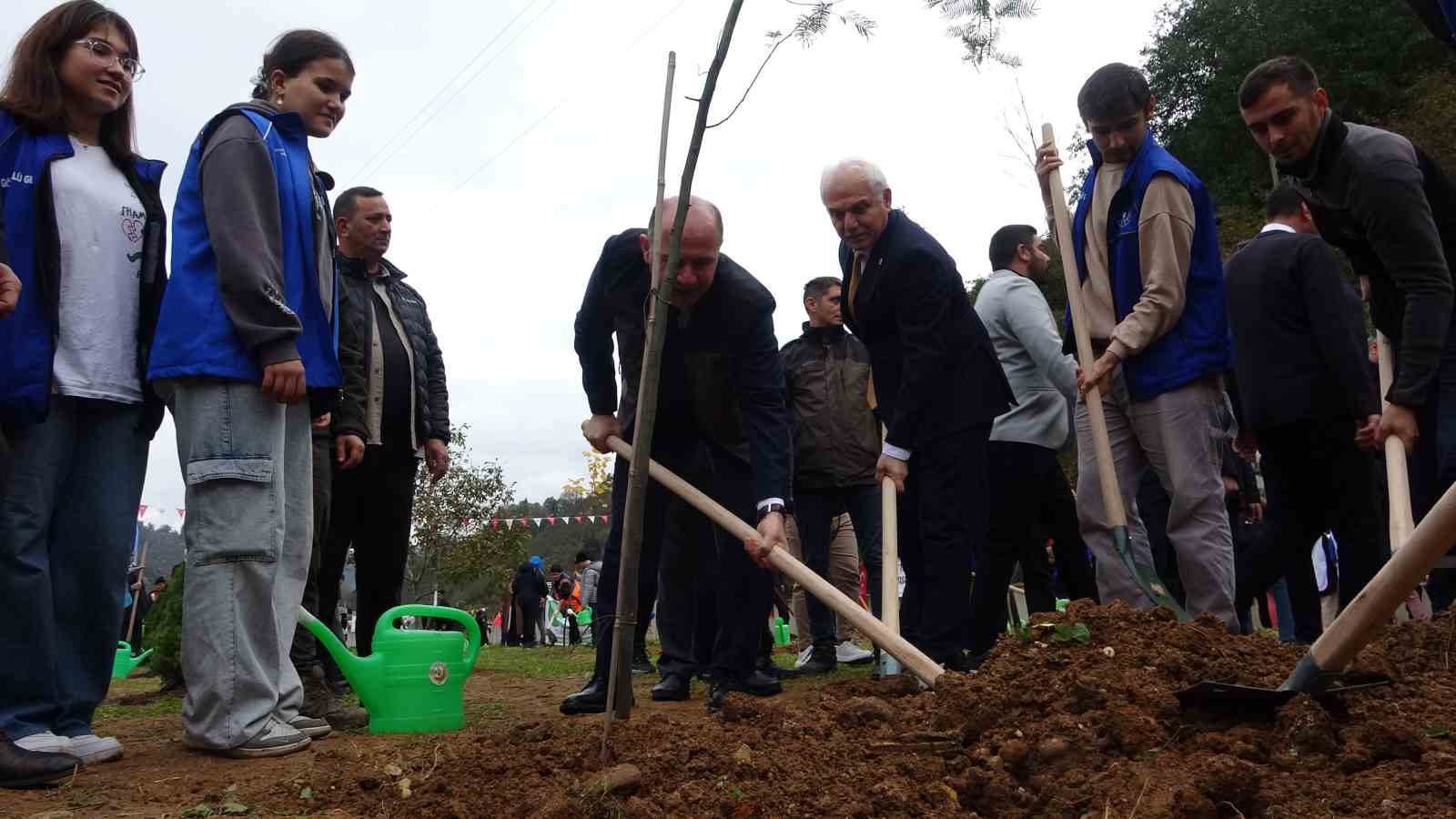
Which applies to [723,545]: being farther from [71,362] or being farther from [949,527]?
[71,362]

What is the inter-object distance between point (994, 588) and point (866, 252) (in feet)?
5.28

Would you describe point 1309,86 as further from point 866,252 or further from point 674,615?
point 674,615

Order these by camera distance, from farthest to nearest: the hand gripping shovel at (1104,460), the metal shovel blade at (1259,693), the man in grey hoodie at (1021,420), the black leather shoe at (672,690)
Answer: the man in grey hoodie at (1021,420) → the black leather shoe at (672,690) → the hand gripping shovel at (1104,460) → the metal shovel blade at (1259,693)

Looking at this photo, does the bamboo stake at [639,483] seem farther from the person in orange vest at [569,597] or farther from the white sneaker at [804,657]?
the person in orange vest at [569,597]

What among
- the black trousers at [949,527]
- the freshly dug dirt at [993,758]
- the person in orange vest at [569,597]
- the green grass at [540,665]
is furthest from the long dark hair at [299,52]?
the person in orange vest at [569,597]

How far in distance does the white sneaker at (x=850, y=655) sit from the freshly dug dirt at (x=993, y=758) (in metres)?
3.69

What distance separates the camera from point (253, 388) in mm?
3475

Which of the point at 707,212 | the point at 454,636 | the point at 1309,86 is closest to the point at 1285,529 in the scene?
the point at 1309,86

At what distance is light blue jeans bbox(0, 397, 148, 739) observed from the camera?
3.18m

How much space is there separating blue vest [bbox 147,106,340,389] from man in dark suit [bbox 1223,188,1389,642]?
325cm

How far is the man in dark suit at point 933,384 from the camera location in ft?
14.4

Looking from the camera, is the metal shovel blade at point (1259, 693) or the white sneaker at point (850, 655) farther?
the white sneaker at point (850, 655)

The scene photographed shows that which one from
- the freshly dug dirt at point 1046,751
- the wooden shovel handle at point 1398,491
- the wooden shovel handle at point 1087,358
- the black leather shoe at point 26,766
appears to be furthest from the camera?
the wooden shovel handle at point 1087,358

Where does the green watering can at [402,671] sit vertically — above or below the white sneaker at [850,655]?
above
